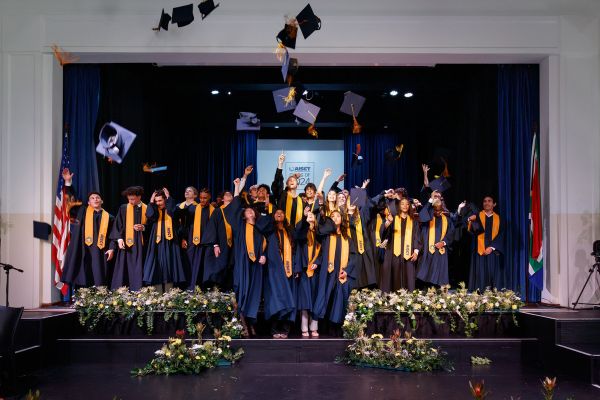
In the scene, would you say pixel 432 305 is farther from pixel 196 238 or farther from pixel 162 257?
pixel 162 257

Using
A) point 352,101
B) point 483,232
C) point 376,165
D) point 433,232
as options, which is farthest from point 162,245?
point 376,165

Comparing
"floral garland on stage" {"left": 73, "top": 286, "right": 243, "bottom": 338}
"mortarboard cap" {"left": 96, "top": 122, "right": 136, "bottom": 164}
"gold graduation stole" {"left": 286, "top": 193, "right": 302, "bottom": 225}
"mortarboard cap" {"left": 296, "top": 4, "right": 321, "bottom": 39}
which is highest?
"mortarboard cap" {"left": 296, "top": 4, "right": 321, "bottom": 39}

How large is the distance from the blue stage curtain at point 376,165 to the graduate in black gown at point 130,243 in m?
5.64

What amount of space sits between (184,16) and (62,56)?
1.61 metres

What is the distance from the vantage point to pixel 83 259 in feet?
24.2

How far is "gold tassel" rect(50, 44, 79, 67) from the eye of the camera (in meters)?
7.47

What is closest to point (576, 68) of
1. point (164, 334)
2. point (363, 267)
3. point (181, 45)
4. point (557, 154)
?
point (557, 154)

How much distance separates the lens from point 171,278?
296 inches

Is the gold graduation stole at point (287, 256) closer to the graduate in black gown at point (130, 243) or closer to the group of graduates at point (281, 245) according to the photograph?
the group of graduates at point (281, 245)

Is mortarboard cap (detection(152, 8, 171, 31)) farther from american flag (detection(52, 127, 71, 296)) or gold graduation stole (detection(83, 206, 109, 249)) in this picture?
gold graduation stole (detection(83, 206, 109, 249))

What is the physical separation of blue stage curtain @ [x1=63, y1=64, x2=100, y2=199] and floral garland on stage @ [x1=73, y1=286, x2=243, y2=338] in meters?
1.52

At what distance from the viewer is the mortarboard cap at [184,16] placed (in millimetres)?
7086

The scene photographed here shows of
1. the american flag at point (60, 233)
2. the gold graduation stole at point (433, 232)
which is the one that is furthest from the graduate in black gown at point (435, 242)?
the american flag at point (60, 233)

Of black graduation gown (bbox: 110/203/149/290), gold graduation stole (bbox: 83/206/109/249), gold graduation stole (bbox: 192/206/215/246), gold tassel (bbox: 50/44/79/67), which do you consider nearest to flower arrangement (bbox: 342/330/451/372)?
gold graduation stole (bbox: 192/206/215/246)
